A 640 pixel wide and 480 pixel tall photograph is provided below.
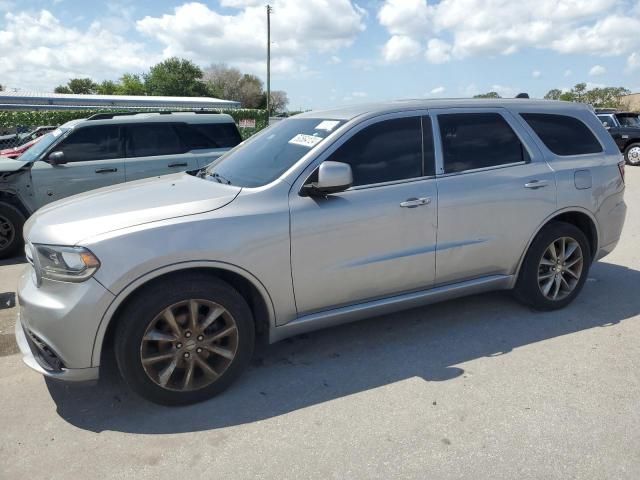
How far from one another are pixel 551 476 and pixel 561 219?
261 cm

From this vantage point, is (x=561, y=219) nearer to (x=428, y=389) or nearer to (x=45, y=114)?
(x=428, y=389)

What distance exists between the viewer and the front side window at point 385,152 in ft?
11.7

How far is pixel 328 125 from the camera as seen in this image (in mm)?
→ 3691

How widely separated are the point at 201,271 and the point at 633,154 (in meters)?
19.4

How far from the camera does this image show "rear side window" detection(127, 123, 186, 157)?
25.0 feet

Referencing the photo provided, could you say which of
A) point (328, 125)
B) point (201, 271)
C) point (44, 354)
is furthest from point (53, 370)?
point (328, 125)

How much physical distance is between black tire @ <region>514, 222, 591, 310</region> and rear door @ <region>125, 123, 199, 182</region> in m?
5.25

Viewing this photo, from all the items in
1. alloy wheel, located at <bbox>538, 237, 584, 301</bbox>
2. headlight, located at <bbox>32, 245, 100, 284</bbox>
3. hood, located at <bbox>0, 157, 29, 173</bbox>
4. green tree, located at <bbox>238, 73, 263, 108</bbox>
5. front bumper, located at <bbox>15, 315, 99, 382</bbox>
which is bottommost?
front bumper, located at <bbox>15, 315, 99, 382</bbox>

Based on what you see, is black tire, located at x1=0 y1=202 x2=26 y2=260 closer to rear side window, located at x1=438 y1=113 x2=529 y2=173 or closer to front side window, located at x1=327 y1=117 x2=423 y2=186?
front side window, located at x1=327 y1=117 x2=423 y2=186

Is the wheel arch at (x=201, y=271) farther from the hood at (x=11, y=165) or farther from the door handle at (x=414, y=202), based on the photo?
the hood at (x=11, y=165)

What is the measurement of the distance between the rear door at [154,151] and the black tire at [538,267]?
5.25m

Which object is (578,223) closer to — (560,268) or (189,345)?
(560,268)

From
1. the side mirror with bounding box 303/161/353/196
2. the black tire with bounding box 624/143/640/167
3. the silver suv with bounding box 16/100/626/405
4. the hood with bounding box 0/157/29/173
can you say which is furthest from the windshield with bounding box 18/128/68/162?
the black tire with bounding box 624/143/640/167

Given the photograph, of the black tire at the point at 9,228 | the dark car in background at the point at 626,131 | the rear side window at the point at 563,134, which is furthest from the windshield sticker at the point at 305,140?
the dark car in background at the point at 626,131
